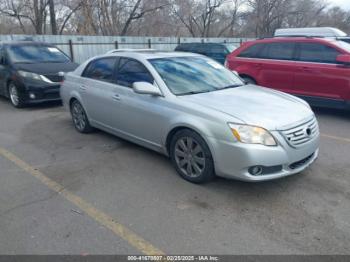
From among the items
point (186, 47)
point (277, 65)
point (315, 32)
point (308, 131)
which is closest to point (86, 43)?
point (186, 47)

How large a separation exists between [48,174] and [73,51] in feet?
40.0

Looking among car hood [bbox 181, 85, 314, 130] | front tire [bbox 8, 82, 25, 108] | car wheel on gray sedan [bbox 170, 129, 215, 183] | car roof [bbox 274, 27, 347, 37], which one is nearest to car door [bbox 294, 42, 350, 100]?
car hood [bbox 181, 85, 314, 130]

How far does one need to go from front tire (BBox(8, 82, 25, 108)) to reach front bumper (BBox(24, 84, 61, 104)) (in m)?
0.25

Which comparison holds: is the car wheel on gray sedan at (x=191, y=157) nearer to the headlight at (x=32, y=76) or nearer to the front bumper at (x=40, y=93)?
the front bumper at (x=40, y=93)

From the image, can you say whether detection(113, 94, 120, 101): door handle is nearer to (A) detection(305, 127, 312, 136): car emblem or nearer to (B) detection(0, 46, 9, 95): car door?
(A) detection(305, 127, 312, 136): car emblem

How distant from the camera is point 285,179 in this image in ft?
12.2

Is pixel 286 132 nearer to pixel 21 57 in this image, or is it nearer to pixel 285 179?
pixel 285 179

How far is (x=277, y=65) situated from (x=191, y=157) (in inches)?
183

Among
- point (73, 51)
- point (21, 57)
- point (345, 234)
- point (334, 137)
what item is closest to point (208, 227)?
point (345, 234)

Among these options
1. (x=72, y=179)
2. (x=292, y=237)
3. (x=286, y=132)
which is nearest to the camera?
(x=292, y=237)

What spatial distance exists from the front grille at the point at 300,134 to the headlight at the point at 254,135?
188 millimetres

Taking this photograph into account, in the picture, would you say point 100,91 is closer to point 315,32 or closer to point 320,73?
point 320,73

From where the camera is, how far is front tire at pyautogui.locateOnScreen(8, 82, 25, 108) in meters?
7.59

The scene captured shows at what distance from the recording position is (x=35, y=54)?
Result: 8297 mm
